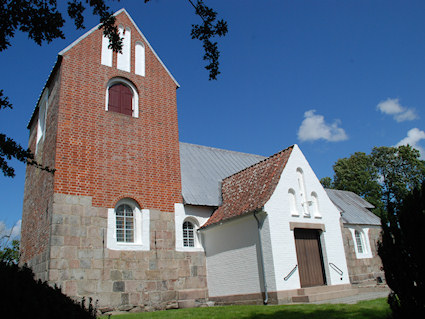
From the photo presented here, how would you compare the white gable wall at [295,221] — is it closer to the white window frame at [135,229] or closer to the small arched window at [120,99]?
the white window frame at [135,229]

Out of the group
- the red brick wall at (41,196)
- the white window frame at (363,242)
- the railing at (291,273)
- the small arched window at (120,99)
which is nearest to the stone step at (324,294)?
the railing at (291,273)

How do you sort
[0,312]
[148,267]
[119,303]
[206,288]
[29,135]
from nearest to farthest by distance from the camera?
[0,312]
[119,303]
[148,267]
[206,288]
[29,135]

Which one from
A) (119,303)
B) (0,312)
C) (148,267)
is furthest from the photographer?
(148,267)

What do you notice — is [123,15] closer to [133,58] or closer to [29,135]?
[133,58]

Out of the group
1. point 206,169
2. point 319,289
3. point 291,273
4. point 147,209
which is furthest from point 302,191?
point 147,209

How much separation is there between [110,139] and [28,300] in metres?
11.5

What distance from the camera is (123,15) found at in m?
17.0

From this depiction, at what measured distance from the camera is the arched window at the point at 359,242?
21502 millimetres

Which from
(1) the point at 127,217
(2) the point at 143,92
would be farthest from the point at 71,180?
(2) the point at 143,92

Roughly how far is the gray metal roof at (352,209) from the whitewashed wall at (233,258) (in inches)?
360

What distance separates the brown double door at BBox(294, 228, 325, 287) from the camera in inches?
555

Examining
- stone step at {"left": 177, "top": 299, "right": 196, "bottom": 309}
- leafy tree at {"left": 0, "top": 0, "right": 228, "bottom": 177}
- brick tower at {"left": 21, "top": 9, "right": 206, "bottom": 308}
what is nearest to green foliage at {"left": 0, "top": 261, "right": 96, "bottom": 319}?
leafy tree at {"left": 0, "top": 0, "right": 228, "bottom": 177}

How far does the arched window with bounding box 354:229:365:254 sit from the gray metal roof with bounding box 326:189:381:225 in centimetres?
73

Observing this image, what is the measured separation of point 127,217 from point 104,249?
169 centimetres
